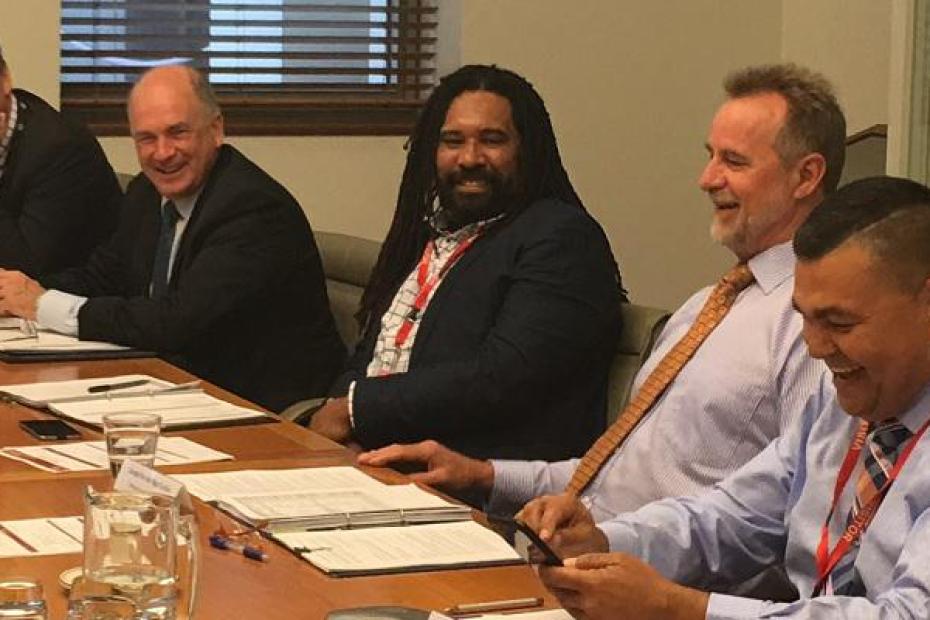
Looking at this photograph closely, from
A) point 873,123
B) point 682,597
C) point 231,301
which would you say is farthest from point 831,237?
point 873,123

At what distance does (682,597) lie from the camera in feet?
7.31

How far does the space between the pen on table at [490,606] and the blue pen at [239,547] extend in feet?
1.11

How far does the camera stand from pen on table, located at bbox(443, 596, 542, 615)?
216cm

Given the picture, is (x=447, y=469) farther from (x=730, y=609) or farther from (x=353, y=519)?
(x=730, y=609)

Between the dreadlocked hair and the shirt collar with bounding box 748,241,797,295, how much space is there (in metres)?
0.82

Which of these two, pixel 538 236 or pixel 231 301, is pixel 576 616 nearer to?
pixel 538 236

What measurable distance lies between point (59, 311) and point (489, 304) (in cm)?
120

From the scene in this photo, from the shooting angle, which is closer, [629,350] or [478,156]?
[629,350]

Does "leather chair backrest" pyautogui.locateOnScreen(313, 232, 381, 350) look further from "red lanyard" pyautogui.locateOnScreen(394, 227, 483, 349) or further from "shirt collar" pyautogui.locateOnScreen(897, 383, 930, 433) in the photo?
"shirt collar" pyautogui.locateOnScreen(897, 383, 930, 433)

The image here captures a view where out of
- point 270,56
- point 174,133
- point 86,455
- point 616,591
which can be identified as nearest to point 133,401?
point 86,455

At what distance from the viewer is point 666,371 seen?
10.5 ft

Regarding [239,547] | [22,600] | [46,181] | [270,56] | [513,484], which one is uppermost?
[270,56]

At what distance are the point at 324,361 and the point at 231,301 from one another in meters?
0.34

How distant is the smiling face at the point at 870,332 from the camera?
2.26 metres
